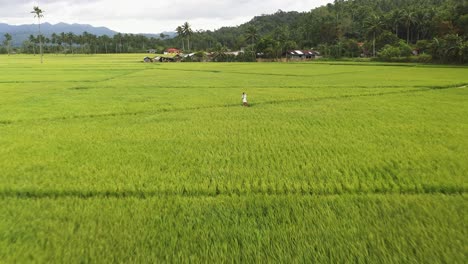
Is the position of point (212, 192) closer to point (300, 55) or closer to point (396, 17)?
point (300, 55)

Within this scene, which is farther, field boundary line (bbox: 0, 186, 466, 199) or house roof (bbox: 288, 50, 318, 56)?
house roof (bbox: 288, 50, 318, 56)

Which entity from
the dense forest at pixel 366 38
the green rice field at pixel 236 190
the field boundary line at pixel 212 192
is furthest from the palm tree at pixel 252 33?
the field boundary line at pixel 212 192

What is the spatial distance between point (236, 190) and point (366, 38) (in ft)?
189

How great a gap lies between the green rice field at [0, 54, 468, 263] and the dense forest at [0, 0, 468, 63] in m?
33.9

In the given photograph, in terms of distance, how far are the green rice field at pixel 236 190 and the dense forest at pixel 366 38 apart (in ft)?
111

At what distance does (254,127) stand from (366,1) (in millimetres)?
100856

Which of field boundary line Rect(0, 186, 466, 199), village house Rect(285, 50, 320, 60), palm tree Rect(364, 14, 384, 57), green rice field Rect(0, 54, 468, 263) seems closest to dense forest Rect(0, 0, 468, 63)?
palm tree Rect(364, 14, 384, 57)

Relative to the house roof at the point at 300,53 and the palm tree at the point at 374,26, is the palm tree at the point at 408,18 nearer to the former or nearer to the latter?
the palm tree at the point at 374,26

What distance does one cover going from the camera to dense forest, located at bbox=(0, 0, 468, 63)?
129 ft

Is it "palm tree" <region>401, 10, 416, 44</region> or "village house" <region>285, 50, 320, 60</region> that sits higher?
"palm tree" <region>401, 10, 416, 44</region>

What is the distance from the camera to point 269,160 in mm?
5238

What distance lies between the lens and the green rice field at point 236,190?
2.91 metres

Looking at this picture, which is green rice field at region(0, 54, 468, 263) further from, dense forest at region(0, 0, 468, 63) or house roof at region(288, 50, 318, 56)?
house roof at region(288, 50, 318, 56)

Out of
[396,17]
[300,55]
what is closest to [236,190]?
[300,55]
